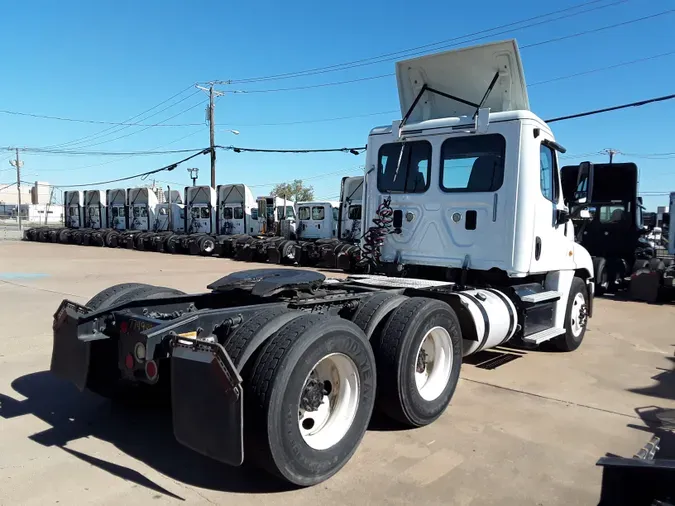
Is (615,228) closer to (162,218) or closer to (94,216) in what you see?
(162,218)

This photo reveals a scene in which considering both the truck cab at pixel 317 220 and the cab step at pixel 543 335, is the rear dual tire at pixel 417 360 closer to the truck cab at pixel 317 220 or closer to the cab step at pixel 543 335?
the cab step at pixel 543 335

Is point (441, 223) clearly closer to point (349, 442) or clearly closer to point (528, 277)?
point (528, 277)

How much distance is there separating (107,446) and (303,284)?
1.91 m

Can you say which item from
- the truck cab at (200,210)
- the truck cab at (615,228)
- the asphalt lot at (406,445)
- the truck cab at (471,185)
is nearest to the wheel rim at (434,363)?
the asphalt lot at (406,445)

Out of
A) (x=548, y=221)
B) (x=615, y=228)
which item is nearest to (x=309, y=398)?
(x=548, y=221)

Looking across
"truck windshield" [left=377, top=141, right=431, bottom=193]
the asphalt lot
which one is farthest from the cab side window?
the asphalt lot

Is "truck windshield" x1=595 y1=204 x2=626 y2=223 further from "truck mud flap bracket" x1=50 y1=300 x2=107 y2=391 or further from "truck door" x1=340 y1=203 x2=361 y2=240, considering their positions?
"truck mud flap bracket" x1=50 y1=300 x2=107 y2=391

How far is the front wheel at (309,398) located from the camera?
3.08 m

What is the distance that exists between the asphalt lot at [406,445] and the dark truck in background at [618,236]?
8213 mm

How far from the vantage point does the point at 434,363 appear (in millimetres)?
4781

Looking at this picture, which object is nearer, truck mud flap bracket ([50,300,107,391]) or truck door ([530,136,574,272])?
truck mud flap bracket ([50,300,107,391])

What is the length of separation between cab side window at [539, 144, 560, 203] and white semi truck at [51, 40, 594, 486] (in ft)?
0.08

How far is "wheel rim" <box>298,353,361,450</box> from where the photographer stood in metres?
3.51

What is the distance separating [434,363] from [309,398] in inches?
65.2
